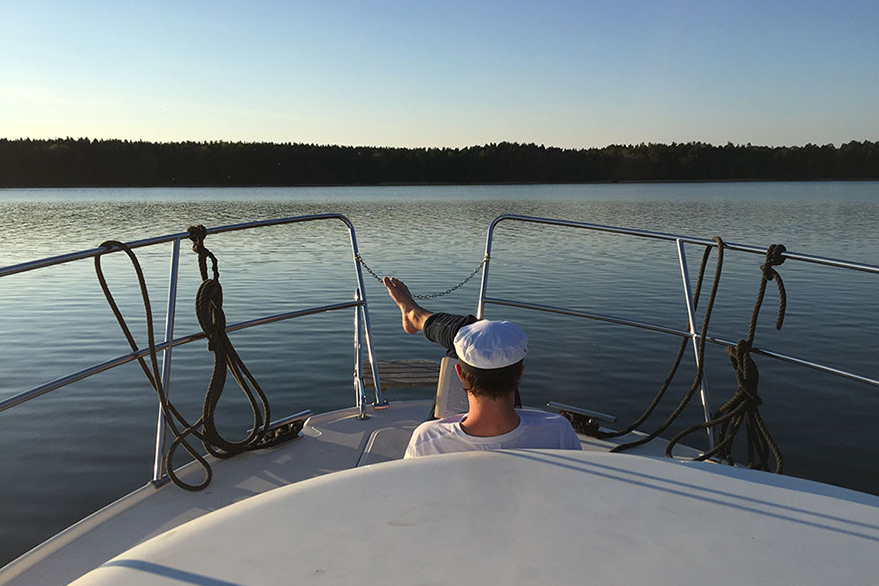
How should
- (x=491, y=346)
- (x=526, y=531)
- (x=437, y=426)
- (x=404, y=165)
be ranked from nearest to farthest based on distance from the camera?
(x=526, y=531) < (x=491, y=346) < (x=437, y=426) < (x=404, y=165)

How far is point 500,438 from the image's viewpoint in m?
1.74

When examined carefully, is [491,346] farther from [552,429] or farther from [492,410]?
[552,429]

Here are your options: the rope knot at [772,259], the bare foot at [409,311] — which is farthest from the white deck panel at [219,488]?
the rope knot at [772,259]

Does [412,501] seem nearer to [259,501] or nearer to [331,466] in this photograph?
[259,501]

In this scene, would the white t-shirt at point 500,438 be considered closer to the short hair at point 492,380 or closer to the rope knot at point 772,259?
the short hair at point 492,380

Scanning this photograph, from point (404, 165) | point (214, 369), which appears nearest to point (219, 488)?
point (214, 369)

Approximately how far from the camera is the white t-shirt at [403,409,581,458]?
174 cm

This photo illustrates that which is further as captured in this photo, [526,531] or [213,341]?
[213,341]

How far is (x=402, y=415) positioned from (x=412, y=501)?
2093mm

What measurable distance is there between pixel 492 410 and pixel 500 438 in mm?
82

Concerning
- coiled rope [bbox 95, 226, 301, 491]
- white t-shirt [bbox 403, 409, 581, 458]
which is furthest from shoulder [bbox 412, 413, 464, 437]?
coiled rope [bbox 95, 226, 301, 491]

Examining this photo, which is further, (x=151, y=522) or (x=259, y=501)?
(x=151, y=522)

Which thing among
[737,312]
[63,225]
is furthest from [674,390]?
[63,225]

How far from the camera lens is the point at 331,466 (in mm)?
2750
